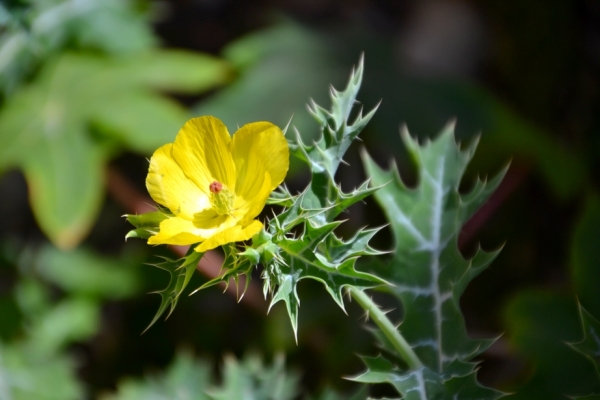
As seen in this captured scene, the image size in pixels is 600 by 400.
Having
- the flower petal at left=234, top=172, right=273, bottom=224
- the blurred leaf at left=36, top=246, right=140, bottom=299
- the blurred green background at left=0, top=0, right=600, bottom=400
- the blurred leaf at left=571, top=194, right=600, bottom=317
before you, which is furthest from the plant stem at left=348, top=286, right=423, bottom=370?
the blurred leaf at left=36, top=246, right=140, bottom=299

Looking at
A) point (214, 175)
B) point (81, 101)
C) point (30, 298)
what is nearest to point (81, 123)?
point (81, 101)

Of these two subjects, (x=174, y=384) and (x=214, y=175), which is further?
(x=174, y=384)

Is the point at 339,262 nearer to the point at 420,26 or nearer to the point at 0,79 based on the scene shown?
the point at 0,79

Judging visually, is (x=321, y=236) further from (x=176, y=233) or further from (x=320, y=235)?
(x=176, y=233)

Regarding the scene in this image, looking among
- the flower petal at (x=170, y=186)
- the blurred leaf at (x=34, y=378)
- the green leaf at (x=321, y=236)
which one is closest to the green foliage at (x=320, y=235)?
the green leaf at (x=321, y=236)

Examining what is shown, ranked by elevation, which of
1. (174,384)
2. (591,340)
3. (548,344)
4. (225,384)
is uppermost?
(591,340)

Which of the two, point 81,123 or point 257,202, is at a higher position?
point 257,202
